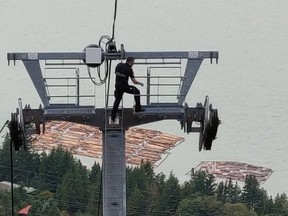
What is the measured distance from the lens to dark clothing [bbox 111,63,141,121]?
13.1ft

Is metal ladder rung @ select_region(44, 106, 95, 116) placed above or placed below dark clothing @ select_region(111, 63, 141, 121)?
below

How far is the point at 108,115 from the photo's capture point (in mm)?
4000

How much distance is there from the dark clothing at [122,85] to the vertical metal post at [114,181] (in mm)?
166

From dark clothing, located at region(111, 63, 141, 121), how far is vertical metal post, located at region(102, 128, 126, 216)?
166 millimetres

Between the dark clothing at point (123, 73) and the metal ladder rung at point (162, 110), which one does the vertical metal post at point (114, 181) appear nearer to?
the metal ladder rung at point (162, 110)

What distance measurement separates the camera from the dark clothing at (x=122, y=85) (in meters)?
3.98

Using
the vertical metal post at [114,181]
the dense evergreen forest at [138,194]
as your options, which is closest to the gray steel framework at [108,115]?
the vertical metal post at [114,181]

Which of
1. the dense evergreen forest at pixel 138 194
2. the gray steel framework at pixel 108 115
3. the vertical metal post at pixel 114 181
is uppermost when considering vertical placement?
the gray steel framework at pixel 108 115

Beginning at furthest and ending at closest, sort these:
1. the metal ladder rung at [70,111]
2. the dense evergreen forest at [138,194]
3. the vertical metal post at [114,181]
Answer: the dense evergreen forest at [138,194] < the metal ladder rung at [70,111] < the vertical metal post at [114,181]

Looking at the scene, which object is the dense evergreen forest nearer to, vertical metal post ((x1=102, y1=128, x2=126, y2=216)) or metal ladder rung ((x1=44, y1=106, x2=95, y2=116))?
metal ladder rung ((x1=44, y1=106, x2=95, y2=116))

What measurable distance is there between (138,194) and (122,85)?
716cm

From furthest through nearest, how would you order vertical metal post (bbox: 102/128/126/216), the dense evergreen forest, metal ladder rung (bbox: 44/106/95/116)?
1. the dense evergreen forest
2. metal ladder rung (bbox: 44/106/95/116)
3. vertical metal post (bbox: 102/128/126/216)

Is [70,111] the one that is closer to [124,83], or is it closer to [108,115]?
[108,115]

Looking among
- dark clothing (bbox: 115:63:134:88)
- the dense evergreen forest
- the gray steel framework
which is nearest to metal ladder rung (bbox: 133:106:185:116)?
the gray steel framework
